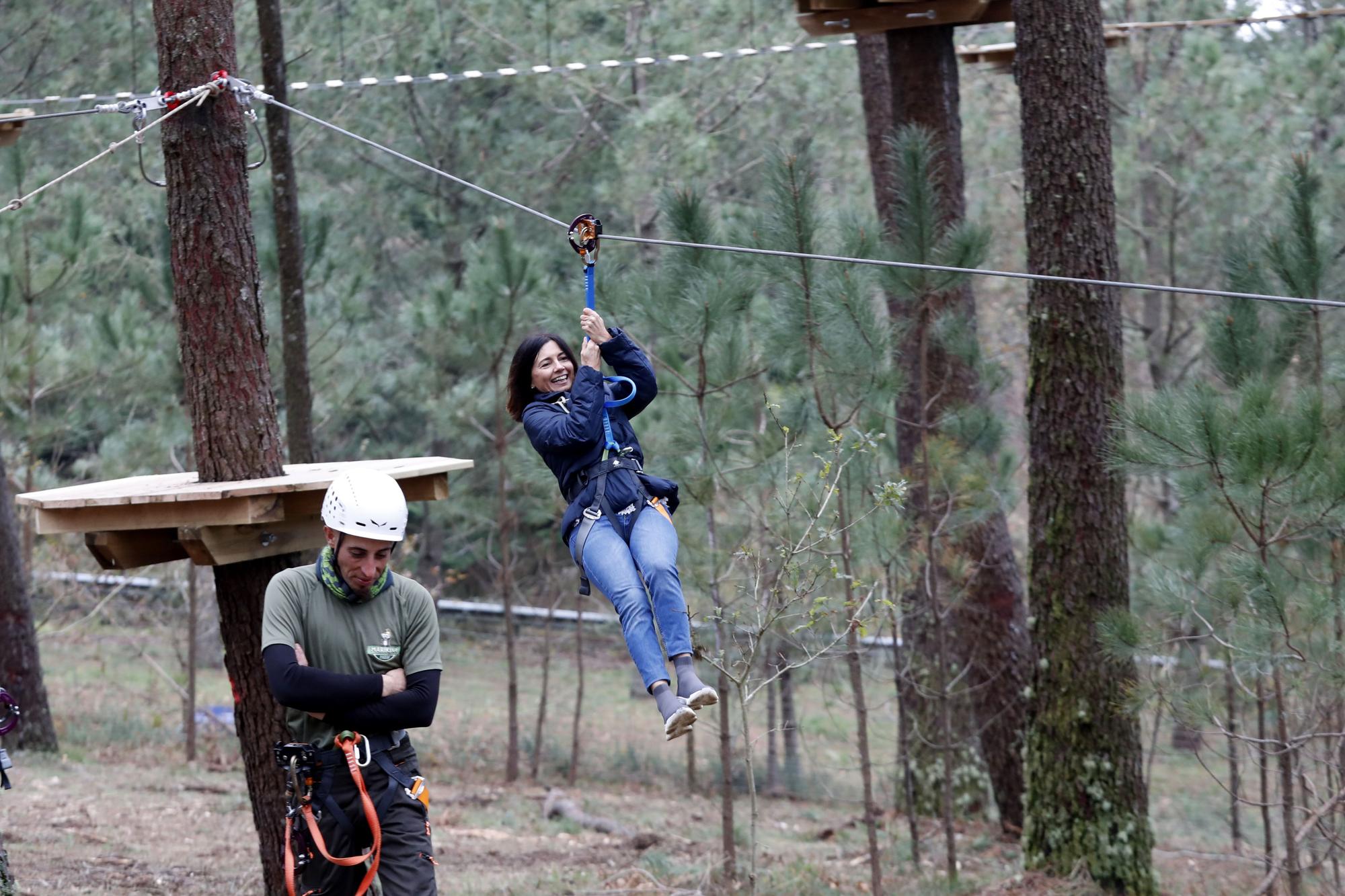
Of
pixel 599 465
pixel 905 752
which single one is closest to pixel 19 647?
pixel 905 752

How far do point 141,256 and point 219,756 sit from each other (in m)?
5.04

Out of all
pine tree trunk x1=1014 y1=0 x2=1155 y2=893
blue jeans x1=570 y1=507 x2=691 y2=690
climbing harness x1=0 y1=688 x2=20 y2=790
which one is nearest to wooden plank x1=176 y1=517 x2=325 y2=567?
climbing harness x1=0 y1=688 x2=20 y2=790

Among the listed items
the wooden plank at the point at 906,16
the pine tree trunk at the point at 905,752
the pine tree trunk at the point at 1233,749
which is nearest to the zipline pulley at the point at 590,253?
the pine tree trunk at the point at 905,752

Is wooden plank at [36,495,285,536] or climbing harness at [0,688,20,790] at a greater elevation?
wooden plank at [36,495,285,536]

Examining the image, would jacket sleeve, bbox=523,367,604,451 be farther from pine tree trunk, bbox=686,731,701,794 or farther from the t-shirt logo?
pine tree trunk, bbox=686,731,701,794

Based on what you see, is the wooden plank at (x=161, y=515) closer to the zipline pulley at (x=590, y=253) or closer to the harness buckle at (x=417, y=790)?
the harness buckle at (x=417, y=790)

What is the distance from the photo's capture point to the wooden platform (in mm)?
3961

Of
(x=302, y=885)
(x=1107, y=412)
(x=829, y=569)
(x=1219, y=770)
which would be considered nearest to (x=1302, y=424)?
(x=1107, y=412)

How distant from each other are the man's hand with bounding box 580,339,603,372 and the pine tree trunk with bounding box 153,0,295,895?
51.5 inches

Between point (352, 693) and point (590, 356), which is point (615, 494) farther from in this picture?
point (352, 693)

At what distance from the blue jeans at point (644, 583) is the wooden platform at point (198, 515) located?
0.73 m

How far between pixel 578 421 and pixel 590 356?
0.27 meters

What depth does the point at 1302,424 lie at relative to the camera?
5254 millimetres

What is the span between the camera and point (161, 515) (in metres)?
4.09
